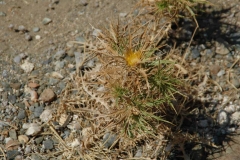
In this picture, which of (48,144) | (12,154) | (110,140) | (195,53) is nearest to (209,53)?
(195,53)

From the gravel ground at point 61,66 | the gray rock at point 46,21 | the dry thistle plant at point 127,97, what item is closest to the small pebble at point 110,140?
the dry thistle plant at point 127,97

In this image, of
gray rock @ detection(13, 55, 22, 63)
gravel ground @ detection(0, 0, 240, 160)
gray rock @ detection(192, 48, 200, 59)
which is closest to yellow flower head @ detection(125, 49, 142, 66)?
gravel ground @ detection(0, 0, 240, 160)

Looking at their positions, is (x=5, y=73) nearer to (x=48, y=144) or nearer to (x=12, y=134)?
(x=12, y=134)

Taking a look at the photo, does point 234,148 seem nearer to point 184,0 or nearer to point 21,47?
point 184,0

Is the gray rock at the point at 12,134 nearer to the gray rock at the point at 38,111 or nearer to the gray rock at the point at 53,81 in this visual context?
the gray rock at the point at 38,111

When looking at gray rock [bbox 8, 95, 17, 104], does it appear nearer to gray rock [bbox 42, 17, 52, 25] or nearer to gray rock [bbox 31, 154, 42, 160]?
gray rock [bbox 31, 154, 42, 160]
